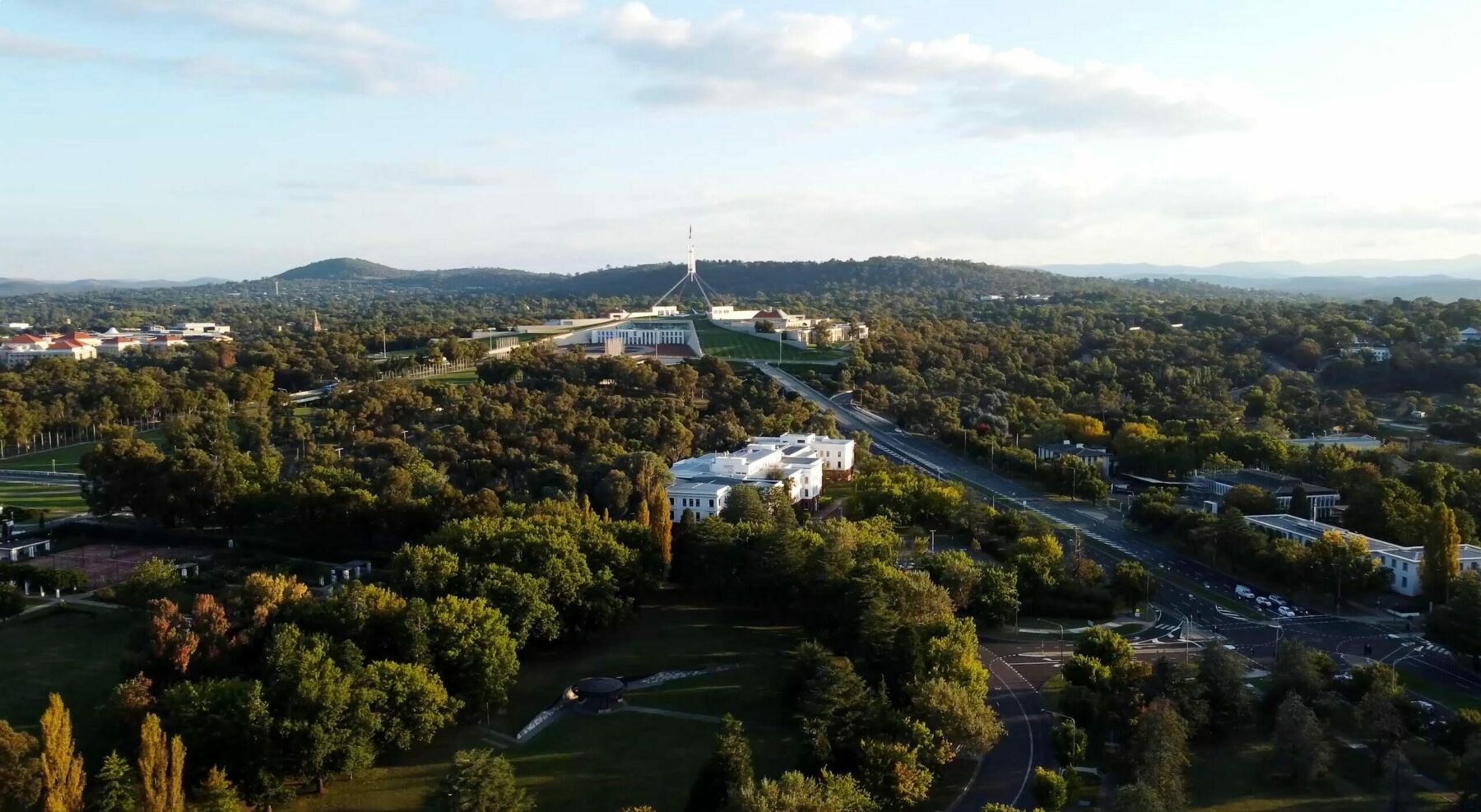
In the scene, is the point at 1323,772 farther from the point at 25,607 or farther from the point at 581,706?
the point at 25,607

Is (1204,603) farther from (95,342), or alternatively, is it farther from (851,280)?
(851,280)

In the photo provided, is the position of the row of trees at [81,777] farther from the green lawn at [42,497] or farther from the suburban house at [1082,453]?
the suburban house at [1082,453]

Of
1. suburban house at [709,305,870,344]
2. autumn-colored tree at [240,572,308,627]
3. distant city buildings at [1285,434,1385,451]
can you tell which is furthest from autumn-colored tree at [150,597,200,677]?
suburban house at [709,305,870,344]

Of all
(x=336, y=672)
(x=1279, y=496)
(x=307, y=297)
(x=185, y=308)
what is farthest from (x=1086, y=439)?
(x=307, y=297)

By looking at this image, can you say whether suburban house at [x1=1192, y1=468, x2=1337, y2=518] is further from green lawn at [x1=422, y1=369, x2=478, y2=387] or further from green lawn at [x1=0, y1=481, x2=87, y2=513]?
green lawn at [x1=0, y1=481, x2=87, y2=513]

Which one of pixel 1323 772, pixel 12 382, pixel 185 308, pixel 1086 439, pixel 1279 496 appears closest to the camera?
pixel 1323 772

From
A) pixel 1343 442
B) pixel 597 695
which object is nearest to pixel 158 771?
pixel 597 695
